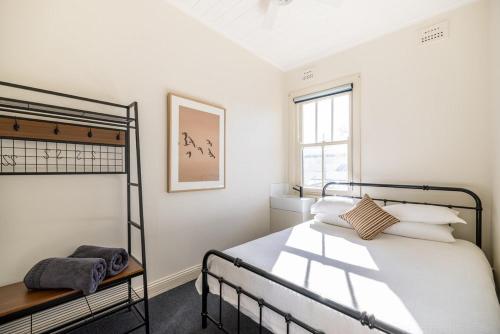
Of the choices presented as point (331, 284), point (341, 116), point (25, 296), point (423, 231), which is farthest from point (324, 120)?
point (25, 296)

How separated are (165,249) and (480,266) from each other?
2424mm

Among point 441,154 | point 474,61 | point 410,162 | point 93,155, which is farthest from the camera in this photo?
point 410,162

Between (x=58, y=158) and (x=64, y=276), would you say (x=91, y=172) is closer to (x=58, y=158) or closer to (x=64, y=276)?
(x=58, y=158)

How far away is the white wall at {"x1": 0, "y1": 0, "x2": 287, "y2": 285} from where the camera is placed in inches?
58.7

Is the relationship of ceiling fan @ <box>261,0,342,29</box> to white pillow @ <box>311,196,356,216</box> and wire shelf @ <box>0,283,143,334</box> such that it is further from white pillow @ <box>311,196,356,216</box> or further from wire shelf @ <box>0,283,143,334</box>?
wire shelf @ <box>0,283,143,334</box>

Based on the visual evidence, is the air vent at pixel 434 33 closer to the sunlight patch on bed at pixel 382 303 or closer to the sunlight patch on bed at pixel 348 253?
the sunlight patch on bed at pixel 348 253

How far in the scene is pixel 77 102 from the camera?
1.69m

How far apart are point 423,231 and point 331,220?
77 cm

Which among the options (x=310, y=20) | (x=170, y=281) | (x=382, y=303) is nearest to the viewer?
(x=382, y=303)

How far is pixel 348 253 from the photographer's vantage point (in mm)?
1632

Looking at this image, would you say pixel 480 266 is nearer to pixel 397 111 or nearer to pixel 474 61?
pixel 397 111

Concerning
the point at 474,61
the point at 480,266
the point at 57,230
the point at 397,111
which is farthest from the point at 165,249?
the point at 474,61

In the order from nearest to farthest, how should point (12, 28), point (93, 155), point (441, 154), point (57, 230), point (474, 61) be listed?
point (12, 28)
point (57, 230)
point (93, 155)
point (474, 61)
point (441, 154)

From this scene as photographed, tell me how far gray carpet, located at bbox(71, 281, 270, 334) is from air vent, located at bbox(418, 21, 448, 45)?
3.20 meters
